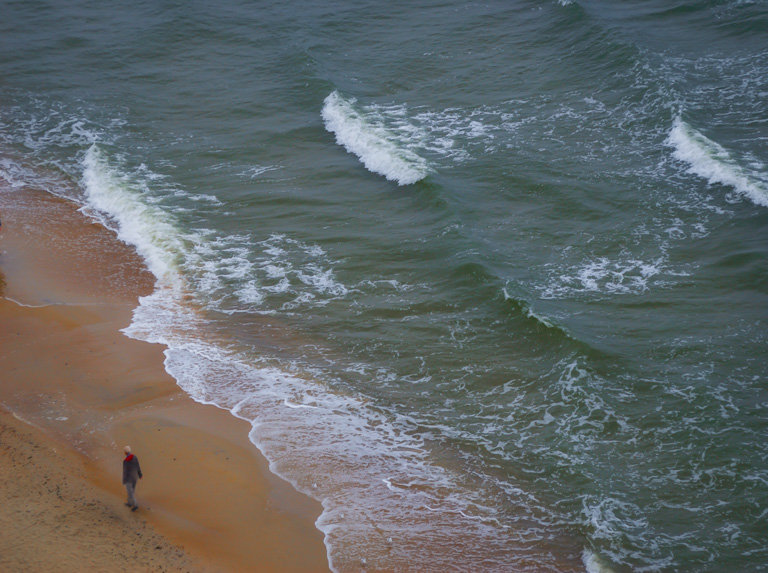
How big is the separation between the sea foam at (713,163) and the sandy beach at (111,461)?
53.8ft

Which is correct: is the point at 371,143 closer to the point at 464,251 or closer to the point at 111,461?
the point at 464,251

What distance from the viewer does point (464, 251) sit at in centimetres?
2136

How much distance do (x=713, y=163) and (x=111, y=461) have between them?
773 inches

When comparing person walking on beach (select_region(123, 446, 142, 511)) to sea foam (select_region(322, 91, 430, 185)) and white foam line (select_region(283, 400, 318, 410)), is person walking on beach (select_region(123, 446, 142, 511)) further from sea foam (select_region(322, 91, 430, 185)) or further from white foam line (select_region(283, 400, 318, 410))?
sea foam (select_region(322, 91, 430, 185))

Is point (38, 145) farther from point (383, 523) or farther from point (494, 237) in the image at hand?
point (383, 523)

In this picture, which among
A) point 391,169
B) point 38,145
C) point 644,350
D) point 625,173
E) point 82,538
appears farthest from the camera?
point 38,145

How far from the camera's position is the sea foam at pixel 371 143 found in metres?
26.1

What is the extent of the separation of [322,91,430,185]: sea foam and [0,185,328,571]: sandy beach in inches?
383

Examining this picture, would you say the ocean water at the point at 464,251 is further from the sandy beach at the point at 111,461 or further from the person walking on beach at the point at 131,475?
the person walking on beach at the point at 131,475

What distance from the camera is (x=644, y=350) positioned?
17.2 meters

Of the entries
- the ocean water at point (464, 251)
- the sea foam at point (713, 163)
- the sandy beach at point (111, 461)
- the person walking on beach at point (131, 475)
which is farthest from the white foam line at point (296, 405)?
the sea foam at point (713, 163)

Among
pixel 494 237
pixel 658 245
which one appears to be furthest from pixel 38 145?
pixel 658 245

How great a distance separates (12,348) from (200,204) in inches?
361

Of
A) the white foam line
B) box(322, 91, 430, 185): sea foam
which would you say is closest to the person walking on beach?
the white foam line
